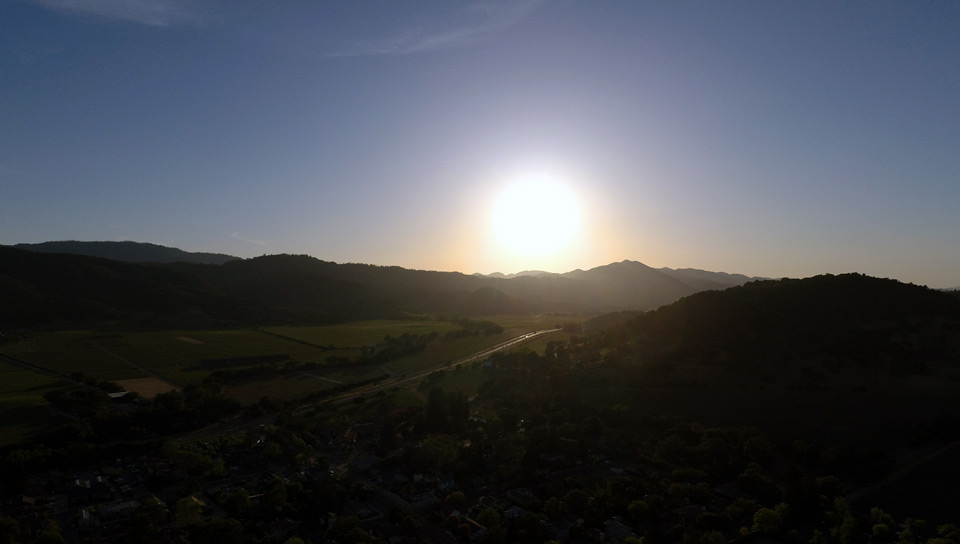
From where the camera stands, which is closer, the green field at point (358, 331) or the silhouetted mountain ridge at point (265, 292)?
the green field at point (358, 331)

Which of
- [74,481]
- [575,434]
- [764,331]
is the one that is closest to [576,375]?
[575,434]

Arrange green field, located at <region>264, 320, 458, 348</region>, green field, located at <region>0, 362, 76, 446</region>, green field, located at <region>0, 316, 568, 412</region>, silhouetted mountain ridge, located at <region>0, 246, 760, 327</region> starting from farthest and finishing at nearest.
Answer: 1. silhouetted mountain ridge, located at <region>0, 246, 760, 327</region>
2. green field, located at <region>264, 320, 458, 348</region>
3. green field, located at <region>0, 316, 568, 412</region>
4. green field, located at <region>0, 362, 76, 446</region>

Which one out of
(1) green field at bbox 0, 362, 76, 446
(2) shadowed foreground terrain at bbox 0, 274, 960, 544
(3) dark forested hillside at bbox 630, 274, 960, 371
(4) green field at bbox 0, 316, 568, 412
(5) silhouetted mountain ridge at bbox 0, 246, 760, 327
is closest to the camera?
(2) shadowed foreground terrain at bbox 0, 274, 960, 544

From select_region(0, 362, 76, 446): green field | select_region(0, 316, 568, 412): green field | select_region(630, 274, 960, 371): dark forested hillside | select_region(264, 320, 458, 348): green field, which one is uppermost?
select_region(630, 274, 960, 371): dark forested hillside

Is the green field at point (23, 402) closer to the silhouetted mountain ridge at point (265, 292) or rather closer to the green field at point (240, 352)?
the green field at point (240, 352)

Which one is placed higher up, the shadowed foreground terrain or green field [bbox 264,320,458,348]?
green field [bbox 264,320,458,348]

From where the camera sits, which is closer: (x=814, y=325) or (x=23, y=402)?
(x=23, y=402)

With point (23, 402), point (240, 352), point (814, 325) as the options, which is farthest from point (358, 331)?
point (814, 325)

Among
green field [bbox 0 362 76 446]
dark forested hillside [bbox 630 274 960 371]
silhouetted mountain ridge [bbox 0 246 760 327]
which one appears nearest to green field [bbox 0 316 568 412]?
green field [bbox 0 362 76 446]

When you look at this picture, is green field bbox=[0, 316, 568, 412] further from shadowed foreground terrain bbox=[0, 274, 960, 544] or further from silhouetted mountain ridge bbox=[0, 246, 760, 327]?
silhouetted mountain ridge bbox=[0, 246, 760, 327]

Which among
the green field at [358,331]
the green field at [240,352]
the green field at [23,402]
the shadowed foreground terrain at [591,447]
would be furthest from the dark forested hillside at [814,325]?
the green field at [23,402]

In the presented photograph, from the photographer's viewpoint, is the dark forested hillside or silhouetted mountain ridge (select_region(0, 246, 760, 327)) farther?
silhouetted mountain ridge (select_region(0, 246, 760, 327))

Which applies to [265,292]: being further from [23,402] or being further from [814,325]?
[814,325]
